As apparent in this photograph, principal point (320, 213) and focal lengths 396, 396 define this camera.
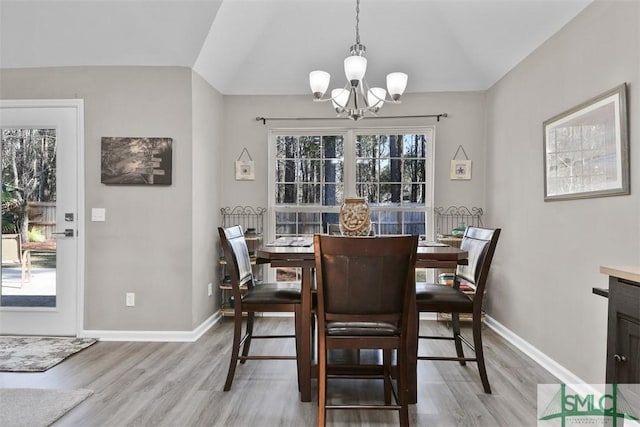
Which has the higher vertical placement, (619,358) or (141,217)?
(141,217)

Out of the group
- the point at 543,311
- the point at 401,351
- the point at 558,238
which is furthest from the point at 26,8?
the point at 543,311

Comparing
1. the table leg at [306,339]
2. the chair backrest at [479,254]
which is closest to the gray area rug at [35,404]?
the table leg at [306,339]

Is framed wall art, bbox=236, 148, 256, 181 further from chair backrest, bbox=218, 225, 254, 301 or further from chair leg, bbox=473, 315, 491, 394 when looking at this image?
chair leg, bbox=473, 315, 491, 394

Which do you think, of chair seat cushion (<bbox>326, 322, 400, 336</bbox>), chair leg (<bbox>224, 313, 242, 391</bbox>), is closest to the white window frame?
chair leg (<bbox>224, 313, 242, 391</bbox>)

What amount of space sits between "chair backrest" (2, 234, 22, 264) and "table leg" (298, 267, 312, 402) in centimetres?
288

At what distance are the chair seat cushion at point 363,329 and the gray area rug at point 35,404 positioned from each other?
1.55 m

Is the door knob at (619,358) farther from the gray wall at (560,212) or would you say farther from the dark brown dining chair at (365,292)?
the gray wall at (560,212)

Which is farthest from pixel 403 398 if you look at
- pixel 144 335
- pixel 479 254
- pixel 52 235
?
pixel 52 235

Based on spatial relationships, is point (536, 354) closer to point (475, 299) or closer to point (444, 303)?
point (475, 299)

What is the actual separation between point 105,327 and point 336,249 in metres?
2.69

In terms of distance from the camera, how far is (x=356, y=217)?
8.15ft

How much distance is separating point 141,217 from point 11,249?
4.11 feet

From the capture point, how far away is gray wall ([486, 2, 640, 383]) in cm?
214

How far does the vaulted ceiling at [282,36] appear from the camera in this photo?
307cm
